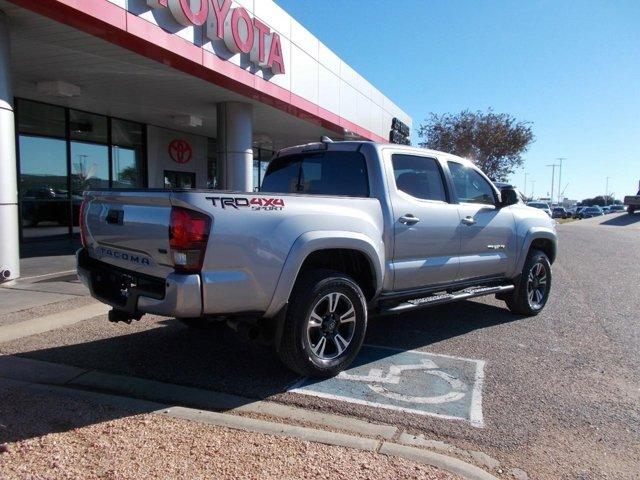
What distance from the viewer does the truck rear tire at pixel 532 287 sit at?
21.7 feet

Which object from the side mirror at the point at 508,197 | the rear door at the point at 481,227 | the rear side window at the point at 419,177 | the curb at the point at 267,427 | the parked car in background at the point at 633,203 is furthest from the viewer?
the parked car in background at the point at 633,203

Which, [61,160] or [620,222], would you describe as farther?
[620,222]

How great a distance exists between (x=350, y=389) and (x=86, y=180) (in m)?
13.3

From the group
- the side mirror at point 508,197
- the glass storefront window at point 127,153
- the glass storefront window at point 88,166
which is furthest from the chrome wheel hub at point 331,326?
the glass storefront window at point 127,153

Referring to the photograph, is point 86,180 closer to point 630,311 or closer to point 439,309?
point 439,309

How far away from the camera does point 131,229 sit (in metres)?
3.81

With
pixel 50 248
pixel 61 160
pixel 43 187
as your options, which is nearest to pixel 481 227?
pixel 50 248

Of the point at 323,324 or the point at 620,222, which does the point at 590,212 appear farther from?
the point at 323,324

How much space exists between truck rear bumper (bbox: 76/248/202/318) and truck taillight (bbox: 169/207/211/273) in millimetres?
94

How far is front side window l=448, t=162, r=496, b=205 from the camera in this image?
5.80 meters

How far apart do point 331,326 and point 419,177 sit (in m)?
1.96

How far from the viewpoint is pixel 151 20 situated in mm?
8875

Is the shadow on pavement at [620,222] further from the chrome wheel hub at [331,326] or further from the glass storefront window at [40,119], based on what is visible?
the chrome wheel hub at [331,326]

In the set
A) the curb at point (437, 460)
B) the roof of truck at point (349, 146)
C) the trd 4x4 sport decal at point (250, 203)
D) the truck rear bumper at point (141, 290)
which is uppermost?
the roof of truck at point (349, 146)
